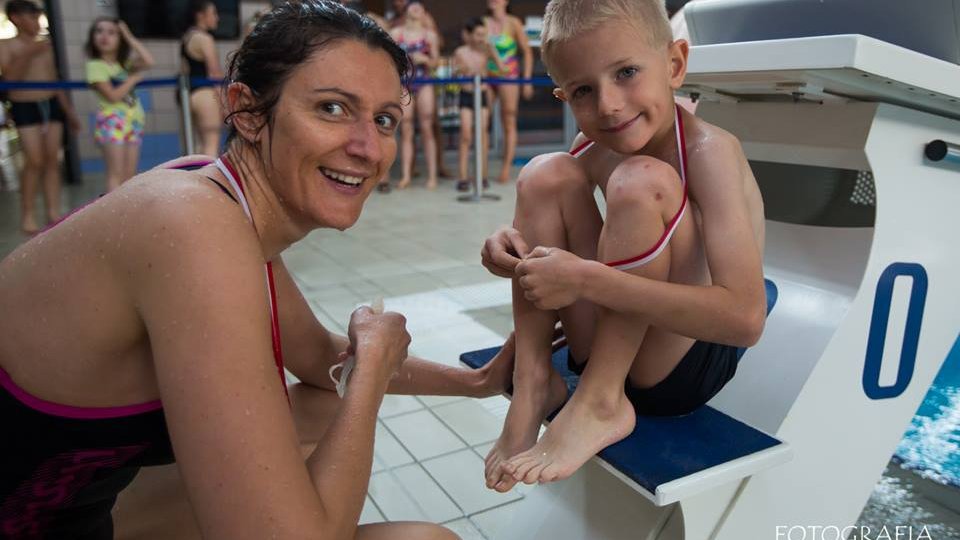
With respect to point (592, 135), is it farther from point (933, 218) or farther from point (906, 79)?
point (933, 218)

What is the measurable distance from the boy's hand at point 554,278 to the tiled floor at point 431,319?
2.70ft

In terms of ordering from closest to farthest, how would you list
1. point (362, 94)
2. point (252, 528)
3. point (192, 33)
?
point (252, 528) < point (362, 94) < point (192, 33)

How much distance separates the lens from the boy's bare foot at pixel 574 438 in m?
1.17

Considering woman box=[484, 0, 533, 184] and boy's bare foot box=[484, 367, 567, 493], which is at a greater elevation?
woman box=[484, 0, 533, 184]

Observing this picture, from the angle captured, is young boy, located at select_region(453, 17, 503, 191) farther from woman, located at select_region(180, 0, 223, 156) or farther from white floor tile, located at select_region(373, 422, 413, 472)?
white floor tile, located at select_region(373, 422, 413, 472)

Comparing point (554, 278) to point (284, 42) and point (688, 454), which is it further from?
point (284, 42)

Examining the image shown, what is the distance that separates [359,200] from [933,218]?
3.58 ft

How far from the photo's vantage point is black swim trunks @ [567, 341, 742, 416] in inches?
49.7

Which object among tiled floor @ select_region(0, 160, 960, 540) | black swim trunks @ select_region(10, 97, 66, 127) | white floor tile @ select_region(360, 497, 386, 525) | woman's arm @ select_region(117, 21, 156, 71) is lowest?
tiled floor @ select_region(0, 160, 960, 540)

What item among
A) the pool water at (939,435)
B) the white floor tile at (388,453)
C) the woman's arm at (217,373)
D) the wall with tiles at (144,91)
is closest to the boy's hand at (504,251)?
the woman's arm at (217,373)

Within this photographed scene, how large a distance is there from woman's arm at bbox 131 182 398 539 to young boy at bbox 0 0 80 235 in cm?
486

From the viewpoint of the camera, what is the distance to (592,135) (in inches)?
50.9

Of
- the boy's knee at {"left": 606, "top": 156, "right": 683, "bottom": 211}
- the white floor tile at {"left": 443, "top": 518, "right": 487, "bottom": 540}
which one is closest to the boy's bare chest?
the white floor tile at {"left": 443, "top": 518, "right": 487, "bottom": 540}

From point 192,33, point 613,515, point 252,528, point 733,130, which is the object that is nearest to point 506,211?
point 192,33
